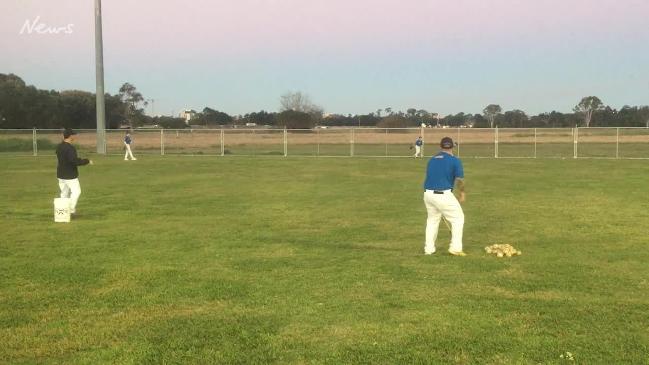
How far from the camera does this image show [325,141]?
184ft

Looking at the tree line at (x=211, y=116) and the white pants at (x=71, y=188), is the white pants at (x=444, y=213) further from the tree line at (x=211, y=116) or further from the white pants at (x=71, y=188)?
the tree line at (x=211, y=116)

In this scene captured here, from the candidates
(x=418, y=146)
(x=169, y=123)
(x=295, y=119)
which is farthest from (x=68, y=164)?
(x=169, y=123)

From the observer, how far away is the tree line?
74062 millimetres

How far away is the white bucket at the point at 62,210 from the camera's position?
11781 mm

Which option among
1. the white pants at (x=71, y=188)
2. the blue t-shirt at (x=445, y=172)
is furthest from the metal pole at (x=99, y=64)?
the blue t-shirt at (x=445, y=172)

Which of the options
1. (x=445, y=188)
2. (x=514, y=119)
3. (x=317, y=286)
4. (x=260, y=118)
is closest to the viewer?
(x=317, y=286)

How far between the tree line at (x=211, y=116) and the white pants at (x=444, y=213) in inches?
2729

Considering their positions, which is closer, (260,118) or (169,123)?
(169,123)

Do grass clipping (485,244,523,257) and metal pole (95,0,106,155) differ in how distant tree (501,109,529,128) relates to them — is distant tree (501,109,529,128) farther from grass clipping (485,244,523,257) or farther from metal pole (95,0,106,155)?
grass clipping (485,244,523,257)

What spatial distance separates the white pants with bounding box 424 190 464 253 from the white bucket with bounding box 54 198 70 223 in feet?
23.4

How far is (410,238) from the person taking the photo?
405 inches

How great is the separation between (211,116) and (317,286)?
122199mm

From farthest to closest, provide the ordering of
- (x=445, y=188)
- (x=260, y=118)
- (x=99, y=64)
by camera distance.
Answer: (x=260, y=118), (x=99, y=64), (x=445, y=188)

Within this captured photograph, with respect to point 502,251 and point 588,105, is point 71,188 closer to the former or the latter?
point 502,251
